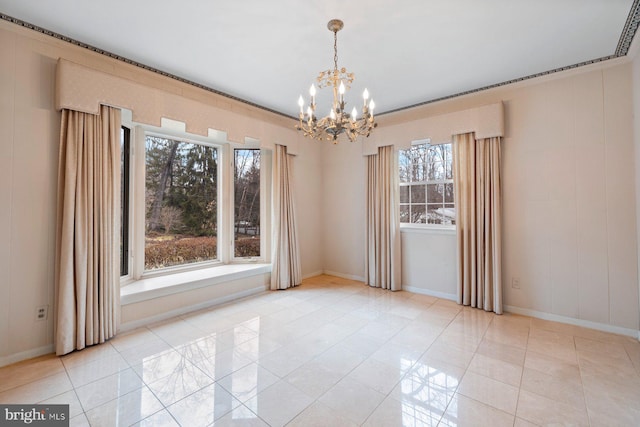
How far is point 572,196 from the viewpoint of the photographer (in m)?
2.98

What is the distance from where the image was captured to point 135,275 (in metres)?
3.42

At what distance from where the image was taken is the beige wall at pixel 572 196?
8.99ft

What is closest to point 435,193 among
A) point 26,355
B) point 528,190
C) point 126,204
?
point 528,190

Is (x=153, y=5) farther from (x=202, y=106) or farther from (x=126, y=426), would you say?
(x=126, y=426)

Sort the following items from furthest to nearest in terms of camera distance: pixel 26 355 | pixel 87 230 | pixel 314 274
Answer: pixel 314 274
pixel 87 230
pixel 26 355

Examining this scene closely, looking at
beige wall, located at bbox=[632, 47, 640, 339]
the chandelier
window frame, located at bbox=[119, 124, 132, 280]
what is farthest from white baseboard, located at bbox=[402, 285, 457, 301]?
window frame, located at bbox=[119, 124, 132, 280]

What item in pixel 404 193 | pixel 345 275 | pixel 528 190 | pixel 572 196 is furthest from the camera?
pixel 345 275

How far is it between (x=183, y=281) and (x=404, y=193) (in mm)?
3466

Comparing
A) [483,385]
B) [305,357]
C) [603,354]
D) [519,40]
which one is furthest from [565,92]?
[305,357]

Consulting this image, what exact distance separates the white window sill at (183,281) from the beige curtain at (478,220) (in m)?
2.88

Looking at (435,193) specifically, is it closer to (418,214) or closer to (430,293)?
(418,214)

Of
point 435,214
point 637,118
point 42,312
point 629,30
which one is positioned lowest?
point 42,312

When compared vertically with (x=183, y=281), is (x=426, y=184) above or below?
above

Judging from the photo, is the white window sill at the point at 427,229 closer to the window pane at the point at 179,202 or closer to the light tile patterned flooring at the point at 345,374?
the light tile patterned flooring at the point at 345,374
